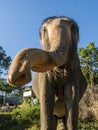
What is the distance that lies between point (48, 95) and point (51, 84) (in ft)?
0.28

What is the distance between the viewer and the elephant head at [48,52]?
5.17ft

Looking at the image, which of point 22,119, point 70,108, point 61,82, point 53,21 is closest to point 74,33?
point 53,21

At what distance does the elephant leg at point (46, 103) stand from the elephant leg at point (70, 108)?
0.11 meters

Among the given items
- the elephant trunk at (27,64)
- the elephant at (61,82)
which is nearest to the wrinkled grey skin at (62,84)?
the elephant at (61,82)

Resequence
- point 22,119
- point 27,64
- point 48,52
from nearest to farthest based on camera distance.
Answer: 1. point 27,64
2. point 48,52
3. point 22,119

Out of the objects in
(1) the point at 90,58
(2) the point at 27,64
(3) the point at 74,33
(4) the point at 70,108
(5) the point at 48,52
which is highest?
(1) the point at 90,58

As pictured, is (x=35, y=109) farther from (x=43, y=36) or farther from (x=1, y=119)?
(x=43, y=36)

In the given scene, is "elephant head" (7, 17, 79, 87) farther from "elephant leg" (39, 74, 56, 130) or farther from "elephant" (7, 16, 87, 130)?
"elephant leg" (39, 74, 56, 130)

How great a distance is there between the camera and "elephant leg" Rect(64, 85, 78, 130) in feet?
7.88

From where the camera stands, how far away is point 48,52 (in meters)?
1.86

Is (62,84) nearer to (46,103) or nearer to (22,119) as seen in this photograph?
(46,103)

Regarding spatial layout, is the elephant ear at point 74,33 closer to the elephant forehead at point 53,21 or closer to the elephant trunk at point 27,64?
the elephant forehead at point 53,21

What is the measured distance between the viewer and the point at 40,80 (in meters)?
2.60

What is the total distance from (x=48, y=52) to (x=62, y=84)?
71 cm
